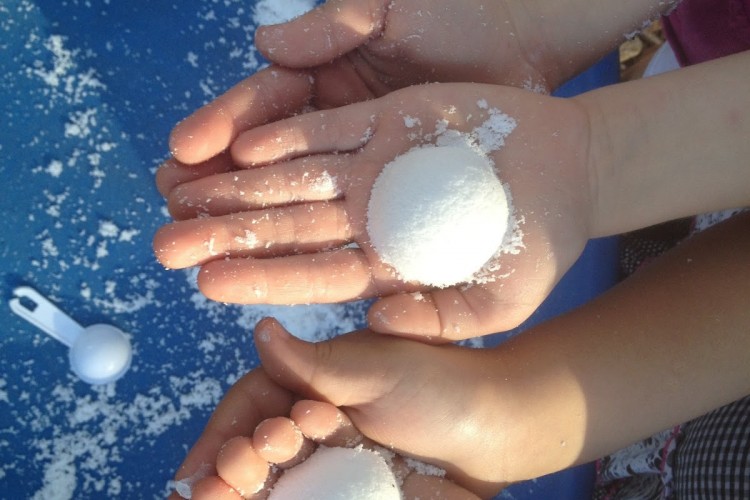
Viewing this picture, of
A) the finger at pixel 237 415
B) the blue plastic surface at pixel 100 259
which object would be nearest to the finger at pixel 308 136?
the finger at pixel 237 415

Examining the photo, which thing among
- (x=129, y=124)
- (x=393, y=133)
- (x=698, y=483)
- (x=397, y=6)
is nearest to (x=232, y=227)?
(x=393, y=133)

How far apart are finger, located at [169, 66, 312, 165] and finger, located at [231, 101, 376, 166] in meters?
0.02

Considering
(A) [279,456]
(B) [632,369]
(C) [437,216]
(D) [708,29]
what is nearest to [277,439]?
(A) [279,456]

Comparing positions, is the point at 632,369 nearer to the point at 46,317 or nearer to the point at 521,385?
the point at 521,385

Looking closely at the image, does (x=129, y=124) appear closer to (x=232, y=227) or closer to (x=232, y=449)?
(x=232, y=227)

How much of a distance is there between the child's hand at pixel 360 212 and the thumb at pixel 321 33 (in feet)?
0.27

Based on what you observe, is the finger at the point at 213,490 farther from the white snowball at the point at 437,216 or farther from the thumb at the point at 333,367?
the white snowball at the point at 437,216

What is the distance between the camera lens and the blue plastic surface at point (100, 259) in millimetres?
940

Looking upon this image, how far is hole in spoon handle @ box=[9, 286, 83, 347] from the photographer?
37.0 inches

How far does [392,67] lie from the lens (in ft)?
2.61

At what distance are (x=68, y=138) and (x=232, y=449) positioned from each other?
62 cm

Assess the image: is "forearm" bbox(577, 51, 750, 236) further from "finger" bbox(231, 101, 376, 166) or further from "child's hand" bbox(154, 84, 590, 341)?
"finger" bbox(231, 101, 376, 166)

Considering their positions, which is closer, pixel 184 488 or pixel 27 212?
pixel 184 488

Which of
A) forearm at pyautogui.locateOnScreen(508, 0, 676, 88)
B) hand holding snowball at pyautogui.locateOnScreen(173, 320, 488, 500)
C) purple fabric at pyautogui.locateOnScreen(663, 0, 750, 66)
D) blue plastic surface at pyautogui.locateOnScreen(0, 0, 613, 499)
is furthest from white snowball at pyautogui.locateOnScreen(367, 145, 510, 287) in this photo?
purple fabric at pyautogui.locateOnScreen(663, 0, 750, 66)
